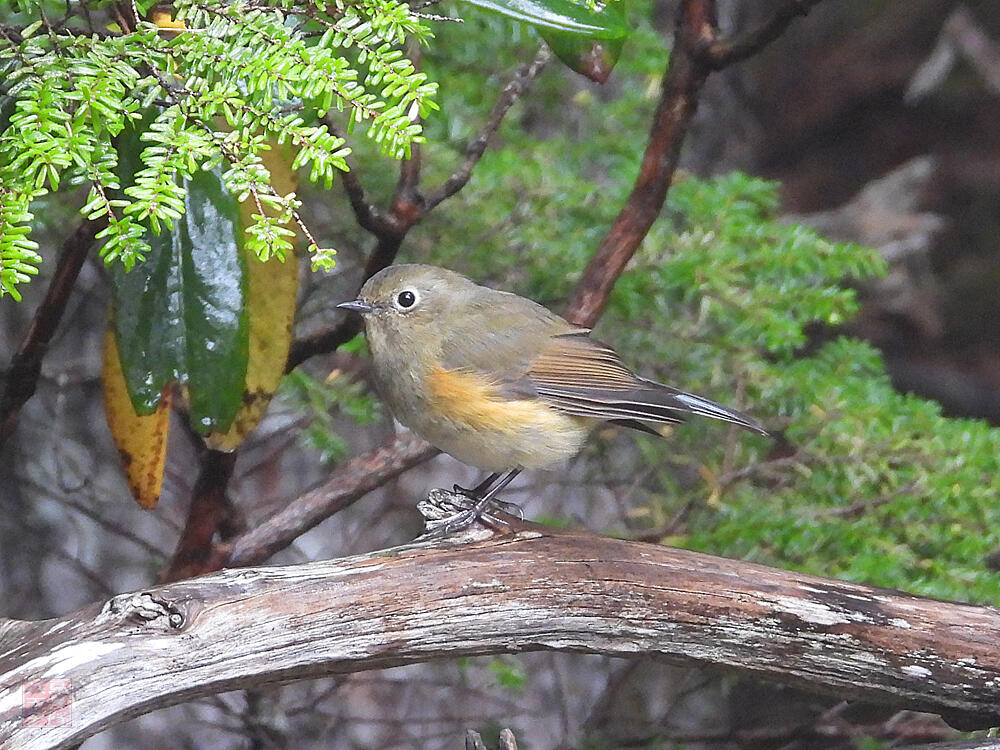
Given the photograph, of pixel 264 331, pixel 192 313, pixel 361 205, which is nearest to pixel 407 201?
pixel 361 205

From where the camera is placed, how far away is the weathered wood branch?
1672 millimetres

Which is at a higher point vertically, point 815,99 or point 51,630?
point 815,99

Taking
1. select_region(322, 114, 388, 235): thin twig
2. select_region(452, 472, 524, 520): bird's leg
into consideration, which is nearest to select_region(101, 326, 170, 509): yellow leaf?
select_region(322, 114, 388, 235): thin twig

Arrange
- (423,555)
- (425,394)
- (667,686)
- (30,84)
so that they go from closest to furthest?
(30,84) → (423,555) → (425,394) → (667,686)

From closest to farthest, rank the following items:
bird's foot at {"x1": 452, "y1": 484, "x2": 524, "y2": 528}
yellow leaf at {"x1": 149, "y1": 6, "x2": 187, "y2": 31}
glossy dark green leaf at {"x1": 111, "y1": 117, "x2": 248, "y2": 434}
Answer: yellow leaf at {"x1": 149, "y1": 6, "x2": 187, "y2": 31} → glossy dark green leaf at {"x1": 111, "y1": 117, "x2": 248, "y2": 434} → bird's foot at {"x1": 452, "y1": 484, "x2": 524, "y2": 528}

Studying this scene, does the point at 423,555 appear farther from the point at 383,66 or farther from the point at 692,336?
the point at 692,336

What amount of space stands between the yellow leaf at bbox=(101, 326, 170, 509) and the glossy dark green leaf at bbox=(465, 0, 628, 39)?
87 cm

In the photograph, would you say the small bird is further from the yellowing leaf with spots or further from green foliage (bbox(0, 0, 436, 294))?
green foliage (bbox(0, 0, 436, 294))

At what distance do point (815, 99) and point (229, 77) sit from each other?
427cm

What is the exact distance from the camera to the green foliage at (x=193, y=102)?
1.33 m

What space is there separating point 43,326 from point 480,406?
32.1 inches

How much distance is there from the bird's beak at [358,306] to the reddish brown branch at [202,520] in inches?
14.4

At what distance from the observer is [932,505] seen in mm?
2406

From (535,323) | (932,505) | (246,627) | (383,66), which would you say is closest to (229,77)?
(383,66)
